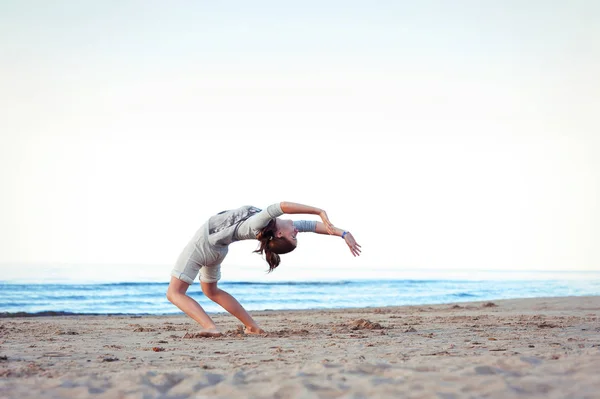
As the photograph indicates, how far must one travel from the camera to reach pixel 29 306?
51.9ft

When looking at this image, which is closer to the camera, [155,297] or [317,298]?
[155,297]

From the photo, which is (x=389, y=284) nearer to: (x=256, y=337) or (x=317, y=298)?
(x=317, y=298)

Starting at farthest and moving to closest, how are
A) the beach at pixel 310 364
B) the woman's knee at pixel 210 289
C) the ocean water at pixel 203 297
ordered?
1. the ocean water at pixel 203 297
2. the woman's knee at pixel 210 289
3. the beach at pixel 310 364

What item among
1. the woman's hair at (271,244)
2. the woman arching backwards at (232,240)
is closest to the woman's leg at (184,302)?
the woman arching backwards at (232,240)

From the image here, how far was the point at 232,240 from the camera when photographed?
5949 mm

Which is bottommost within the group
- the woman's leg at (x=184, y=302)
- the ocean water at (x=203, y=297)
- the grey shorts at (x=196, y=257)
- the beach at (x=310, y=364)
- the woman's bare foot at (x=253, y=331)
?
the ocean water at (x=203, y=297)

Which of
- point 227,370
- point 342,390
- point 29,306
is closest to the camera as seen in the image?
point 342,390

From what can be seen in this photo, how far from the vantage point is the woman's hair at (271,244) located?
5719 millimetres

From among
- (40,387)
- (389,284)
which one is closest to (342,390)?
(40,387)

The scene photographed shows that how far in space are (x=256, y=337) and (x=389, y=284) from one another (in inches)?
880

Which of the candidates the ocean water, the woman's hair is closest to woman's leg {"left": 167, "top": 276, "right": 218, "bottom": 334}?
the woman's hair

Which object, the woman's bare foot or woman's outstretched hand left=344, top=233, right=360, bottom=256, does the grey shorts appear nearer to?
the woman's bare foot

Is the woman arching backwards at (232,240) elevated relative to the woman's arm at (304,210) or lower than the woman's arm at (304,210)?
lower

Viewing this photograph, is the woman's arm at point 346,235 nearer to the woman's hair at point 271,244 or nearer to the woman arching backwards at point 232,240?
the woman arching backwards at point 232,240
